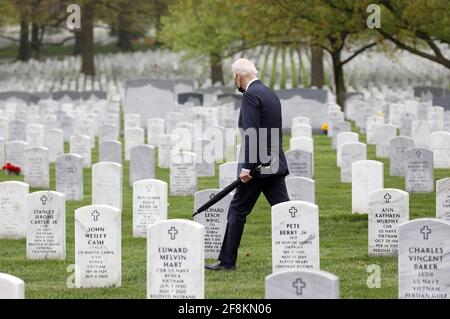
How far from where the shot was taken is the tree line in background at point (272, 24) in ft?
78.4

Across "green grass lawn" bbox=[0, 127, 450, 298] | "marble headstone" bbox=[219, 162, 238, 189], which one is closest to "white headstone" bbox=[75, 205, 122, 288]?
"green grass lawn" bbox=[0, 127, 450, 298]

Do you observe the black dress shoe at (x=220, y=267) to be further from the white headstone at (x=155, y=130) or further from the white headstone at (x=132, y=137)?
the white headstone at (x=155, y=130)

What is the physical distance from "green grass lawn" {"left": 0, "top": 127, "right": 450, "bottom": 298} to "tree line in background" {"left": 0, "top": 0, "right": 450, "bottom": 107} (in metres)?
5.86

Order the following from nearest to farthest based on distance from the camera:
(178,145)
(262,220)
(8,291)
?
1. (8,291)
2. (262,220)
3. (178,145)

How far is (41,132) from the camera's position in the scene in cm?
2286

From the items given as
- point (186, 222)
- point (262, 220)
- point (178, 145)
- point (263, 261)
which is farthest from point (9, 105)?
point (186, 222)

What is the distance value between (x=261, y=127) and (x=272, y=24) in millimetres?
20718

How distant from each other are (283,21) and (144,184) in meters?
17.6

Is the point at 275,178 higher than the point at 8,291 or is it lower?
higher

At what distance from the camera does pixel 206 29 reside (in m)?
42.7

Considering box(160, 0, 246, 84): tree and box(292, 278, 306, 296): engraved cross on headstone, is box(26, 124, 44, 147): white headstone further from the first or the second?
box(160, 0, 246, 84): tree
